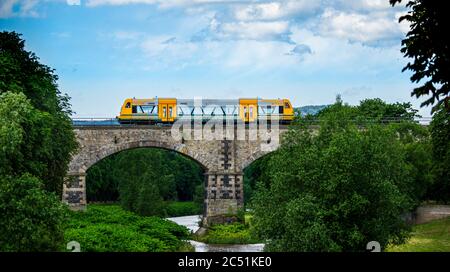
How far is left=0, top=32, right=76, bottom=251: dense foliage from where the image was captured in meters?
27.0

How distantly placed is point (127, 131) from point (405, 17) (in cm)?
4237

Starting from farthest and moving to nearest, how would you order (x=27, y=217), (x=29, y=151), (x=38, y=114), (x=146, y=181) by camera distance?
(x=146, y=181) → (x=38, y=114) → (x=29, y=151) → (x=27, y=217)

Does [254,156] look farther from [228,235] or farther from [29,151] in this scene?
[29,151]

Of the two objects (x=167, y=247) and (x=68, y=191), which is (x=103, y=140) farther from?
(x=167, y=247)

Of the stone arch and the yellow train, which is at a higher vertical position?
the yellow train

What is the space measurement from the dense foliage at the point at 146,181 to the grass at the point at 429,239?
2110 centimetres

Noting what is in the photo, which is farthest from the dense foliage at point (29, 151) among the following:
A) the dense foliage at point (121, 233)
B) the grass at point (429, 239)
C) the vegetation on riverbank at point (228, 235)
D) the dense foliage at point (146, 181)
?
the dense foliage at point (146, 181)

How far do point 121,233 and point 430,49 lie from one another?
2496cm

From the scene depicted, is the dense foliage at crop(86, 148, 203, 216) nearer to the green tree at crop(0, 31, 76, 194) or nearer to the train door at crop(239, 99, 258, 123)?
the train door at crop(239, 99, 258, 123)

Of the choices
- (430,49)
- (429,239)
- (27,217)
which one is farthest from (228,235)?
(430,49)

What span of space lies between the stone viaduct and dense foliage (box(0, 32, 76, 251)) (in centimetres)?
1339

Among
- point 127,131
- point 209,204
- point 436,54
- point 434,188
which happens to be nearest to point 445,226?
point 434,188

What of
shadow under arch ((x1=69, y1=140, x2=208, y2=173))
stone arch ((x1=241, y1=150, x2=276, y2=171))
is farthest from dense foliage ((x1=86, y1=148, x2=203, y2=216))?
stone arch ((x1=241, y1=150, x2=276, y2=171))

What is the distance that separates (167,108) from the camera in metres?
64.3
